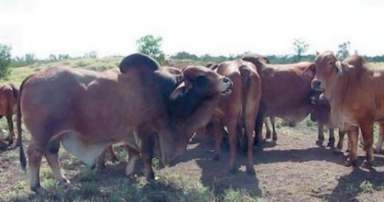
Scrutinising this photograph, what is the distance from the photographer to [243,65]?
8797 millimetres

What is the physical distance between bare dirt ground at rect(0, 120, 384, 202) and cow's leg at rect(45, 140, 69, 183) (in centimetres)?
12

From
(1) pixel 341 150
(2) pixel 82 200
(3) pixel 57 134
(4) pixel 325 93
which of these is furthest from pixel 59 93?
(1) pixel 341 150

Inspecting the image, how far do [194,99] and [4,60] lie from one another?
27348mm

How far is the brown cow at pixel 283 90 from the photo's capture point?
1089cm

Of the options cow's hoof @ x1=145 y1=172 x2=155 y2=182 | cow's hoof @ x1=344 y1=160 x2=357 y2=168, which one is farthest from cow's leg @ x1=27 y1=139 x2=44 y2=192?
cow's hoof @ x1=344 y1=160 x2=357 y2=168

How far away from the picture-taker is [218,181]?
8.10m

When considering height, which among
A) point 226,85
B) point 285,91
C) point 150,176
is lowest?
point 150,176

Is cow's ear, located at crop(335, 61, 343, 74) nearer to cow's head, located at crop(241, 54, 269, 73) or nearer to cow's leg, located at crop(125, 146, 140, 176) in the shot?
cow's head, located at crop(241, 54, 269, 73)

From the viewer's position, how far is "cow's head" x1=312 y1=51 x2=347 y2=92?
831 centimetres

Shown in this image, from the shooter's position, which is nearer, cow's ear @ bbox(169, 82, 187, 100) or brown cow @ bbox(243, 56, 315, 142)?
cow's ear @ bbox(169, 82, 187, 100)

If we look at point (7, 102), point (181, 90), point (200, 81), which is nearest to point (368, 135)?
point (200, 81)

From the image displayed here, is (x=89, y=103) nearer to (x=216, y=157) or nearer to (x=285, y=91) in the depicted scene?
(x=216, y=157)

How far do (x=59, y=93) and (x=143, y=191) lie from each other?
5.98 ft

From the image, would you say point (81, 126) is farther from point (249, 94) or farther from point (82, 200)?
point (249, 94)
